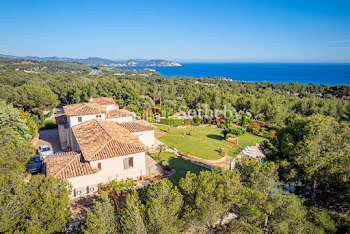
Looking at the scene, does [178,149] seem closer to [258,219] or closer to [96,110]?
[96,110]

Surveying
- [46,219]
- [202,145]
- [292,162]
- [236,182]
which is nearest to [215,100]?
[202,145]

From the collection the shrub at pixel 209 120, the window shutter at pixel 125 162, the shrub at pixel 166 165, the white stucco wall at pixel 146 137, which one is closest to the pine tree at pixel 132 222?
the window shutter at pixel 125 162

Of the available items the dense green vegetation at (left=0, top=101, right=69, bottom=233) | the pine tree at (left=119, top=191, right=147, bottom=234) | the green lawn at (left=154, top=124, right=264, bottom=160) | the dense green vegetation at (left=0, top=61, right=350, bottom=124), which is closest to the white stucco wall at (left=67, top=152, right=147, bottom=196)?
the dense green vegetation at (left=0, top=101, right=69, bottom=233)

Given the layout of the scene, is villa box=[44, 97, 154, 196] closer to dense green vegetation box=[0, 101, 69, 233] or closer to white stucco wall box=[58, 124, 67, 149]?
white stucco wall box=[58, 124, 67, 149]

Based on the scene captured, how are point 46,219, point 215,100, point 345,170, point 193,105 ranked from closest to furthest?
point 46,219 → point 345,170 → point 215,100 → point 193,105

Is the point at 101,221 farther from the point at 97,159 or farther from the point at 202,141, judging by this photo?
the point at 202,141
